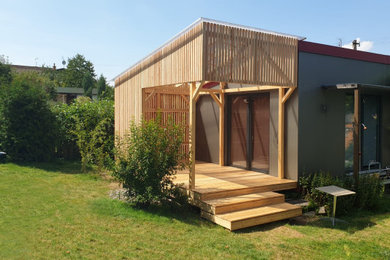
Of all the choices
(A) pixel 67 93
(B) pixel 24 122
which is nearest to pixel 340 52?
(B) pixel 24 122

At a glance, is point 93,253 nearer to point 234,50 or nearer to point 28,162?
point 234,50

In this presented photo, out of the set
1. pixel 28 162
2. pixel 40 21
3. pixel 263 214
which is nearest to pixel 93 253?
pixel 263 214

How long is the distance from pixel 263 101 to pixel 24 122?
7.57 meters

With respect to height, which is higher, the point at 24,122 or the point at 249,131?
the point at 24,122

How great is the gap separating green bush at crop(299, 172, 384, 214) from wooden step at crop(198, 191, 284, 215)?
29.9 inches

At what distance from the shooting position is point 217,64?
606 centimetres

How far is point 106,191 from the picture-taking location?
7828mm

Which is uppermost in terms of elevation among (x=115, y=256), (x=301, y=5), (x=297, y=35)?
(x=301, y=5)

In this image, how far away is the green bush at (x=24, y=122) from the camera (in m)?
10.9

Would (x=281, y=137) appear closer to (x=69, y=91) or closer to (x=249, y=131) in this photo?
(x=249, y=131)

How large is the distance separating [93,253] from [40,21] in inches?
619

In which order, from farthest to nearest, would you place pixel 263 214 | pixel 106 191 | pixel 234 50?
pixel 106 191
pixel 234 50
pixel 263 214

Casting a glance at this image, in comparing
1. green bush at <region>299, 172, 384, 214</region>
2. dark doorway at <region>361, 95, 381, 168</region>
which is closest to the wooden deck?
green bush at <region>299, 172, 384, 214</region>

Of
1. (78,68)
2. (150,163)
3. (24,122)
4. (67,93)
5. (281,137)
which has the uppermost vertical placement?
(78,68)
